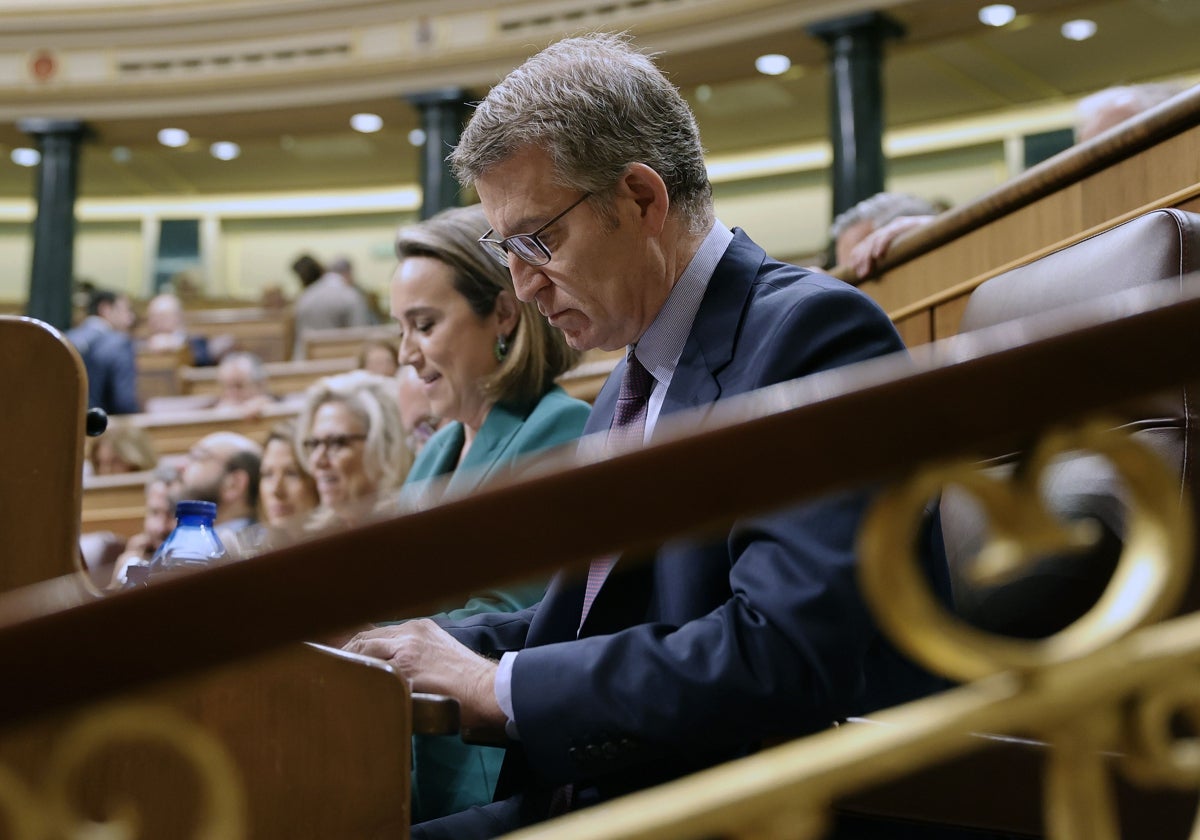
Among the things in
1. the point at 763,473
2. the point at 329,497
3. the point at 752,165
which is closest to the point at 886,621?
the point at 763,473

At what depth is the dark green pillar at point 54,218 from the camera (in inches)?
362

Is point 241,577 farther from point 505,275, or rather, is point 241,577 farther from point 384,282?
point 384,282

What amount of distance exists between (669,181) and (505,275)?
72 centimetres

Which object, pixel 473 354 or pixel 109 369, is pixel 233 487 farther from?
pixel 109 369

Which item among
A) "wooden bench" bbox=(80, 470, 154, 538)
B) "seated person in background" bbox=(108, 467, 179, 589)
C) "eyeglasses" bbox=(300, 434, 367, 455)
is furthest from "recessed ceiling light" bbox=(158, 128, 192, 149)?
"eyeglasses" bbox=(300, 434, 367, 455)

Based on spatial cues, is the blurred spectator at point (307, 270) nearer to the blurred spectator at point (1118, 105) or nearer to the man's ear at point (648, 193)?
the blurred spectator at point (1118, 105)

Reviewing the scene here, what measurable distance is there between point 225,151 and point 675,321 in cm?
1108

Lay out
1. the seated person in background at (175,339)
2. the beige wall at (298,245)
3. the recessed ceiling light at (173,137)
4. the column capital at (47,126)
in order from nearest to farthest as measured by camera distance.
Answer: the seated person in background at (175,339) < the column capital at (47,126) < the recessed ceiling light at (173,137) < the beige wall at (298,245)

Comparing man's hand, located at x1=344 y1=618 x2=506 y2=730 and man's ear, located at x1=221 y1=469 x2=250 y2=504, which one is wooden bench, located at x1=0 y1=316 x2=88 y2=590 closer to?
man's hand, located at x1=344 y1=618 x2=506 y2=730

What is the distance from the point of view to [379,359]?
4.68 m

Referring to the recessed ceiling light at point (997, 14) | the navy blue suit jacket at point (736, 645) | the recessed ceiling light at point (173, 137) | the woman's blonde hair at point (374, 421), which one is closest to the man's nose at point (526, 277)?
the navy blue suit jacket at point (736, 645)

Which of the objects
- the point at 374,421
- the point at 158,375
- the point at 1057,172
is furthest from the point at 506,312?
the point at 158,375

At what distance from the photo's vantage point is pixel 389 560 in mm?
524

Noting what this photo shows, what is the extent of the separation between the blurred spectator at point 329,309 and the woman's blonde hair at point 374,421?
17.7 ft
